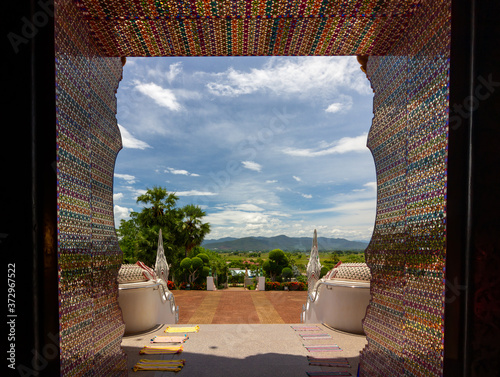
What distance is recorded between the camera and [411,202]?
9.04 feet

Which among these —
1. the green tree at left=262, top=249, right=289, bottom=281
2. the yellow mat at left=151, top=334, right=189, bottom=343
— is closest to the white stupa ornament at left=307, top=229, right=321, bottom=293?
the yellow mat at left=151, top=334, right=189, bottom=343

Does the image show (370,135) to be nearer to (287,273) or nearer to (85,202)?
(85,202)

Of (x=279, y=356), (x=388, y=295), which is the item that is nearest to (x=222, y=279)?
(x=279, y=356)

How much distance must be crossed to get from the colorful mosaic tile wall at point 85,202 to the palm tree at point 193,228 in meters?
21.4

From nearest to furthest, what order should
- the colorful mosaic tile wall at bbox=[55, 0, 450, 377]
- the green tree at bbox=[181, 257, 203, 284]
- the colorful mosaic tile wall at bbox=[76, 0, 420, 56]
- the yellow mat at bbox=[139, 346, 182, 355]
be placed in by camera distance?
the colorful mosaic tile wall at bbox=[55, 0, 450, 377]
the colorful mosaic tile wall at bbox=[76, 0, 420, 56]
the yellow mat at bbox=[139, 346, 182, 355]
the green tree at bbox=[181, 257, 203, 284]

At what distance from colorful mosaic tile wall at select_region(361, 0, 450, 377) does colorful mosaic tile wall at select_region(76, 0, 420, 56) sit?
36cm

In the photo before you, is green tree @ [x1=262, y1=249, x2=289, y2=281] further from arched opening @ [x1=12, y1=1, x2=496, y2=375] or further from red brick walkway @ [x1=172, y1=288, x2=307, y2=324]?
arched opening @ [x1=12, y1=1, x2=496, y2=375]

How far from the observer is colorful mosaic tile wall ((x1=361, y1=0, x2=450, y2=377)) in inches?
92.2

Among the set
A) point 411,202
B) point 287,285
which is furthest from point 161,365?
point 287,285

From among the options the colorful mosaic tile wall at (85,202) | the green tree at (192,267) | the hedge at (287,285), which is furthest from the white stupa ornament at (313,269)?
the green tree at (192,267)

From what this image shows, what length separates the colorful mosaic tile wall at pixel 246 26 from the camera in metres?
2.71

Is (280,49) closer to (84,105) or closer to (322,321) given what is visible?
(84,105)

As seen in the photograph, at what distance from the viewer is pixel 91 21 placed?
9.47ft

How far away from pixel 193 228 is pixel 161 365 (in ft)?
67.9
